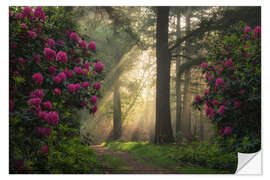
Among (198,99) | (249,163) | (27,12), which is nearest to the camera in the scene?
(27,12)

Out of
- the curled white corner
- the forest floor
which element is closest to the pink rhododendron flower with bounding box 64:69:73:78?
the forest floor

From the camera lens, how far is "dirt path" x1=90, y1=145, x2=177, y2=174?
3689 mm

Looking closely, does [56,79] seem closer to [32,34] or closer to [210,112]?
[32,34]

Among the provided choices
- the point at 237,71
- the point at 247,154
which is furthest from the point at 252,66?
the point at 247,154

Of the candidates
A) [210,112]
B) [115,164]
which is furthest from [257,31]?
[115,164]

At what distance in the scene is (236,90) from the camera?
4.00 m

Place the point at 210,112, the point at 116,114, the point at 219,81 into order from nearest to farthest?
the point at 219,81
the point at 210,112
the point at 116,114

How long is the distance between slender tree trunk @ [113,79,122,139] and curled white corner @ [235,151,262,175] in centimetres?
289

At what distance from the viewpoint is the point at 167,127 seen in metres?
5.21

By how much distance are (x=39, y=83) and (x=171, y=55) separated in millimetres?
3097

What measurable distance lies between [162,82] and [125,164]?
2073 mm

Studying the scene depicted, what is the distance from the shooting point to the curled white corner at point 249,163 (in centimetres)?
364

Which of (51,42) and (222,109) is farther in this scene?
A: (222,109)

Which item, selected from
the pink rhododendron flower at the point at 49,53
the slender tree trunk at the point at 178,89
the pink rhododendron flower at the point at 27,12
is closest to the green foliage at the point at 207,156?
the slender tree trunk at the point at 178,89
